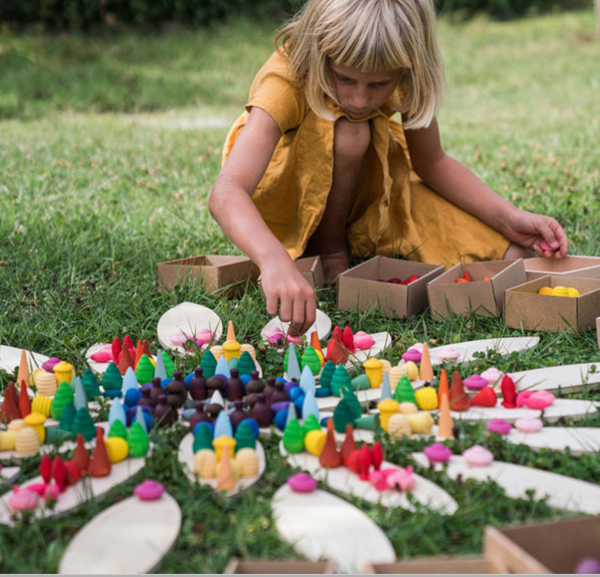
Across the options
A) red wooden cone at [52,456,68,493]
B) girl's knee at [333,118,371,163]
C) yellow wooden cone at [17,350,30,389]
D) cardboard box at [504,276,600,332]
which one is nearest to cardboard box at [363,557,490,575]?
red wooden cone at [52,456,68,493]

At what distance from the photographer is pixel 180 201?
3543mm

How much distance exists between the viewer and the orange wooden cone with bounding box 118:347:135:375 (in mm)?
1845

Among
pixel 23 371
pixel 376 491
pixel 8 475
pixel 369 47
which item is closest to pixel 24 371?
pixel 23 371

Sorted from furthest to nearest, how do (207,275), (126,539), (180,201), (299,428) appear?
(180,201) < (207,275) < (299,428) < (126,539)

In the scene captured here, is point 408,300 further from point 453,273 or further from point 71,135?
point 71,135

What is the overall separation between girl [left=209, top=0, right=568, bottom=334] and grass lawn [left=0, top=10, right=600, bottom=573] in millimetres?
306

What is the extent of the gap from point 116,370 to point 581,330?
128cm

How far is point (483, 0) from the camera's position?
11.9 meters

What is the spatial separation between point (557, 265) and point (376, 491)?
1.57m

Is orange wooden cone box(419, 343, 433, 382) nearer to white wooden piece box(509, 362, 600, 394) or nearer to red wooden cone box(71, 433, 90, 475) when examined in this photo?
white wooden piece box(509, 362, 600, 394)

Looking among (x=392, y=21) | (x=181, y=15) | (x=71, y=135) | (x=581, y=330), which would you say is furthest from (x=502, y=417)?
(x=181, y=15)

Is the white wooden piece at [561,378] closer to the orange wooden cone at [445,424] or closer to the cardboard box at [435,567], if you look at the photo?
the orange wooden cone at [445,424]

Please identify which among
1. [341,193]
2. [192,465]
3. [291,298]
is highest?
[341,193]

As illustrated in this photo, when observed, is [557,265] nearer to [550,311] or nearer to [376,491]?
[550,311]
